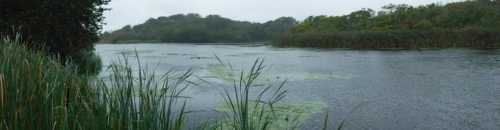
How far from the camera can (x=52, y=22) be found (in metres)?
8.87

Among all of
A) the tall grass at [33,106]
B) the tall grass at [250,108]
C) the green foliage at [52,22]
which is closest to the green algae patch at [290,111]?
the tall grass at [250,108]

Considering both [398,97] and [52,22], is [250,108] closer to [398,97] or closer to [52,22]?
[398,97]

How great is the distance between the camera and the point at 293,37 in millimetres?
36719

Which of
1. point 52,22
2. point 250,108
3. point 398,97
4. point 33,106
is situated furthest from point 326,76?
point 33,106

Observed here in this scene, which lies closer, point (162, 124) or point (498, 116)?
point (162, 124)

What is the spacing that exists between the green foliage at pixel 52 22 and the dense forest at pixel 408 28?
23.6m

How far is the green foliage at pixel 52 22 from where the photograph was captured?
8430mm

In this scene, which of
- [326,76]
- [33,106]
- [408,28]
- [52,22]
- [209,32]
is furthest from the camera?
[209,32]

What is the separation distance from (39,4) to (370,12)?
42.7 metres

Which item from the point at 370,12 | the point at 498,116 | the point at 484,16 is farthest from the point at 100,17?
the point at 370,12

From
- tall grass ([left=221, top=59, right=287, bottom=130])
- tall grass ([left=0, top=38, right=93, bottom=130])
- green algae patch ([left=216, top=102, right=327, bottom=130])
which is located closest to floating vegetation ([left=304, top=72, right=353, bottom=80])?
tall grass ([left=221, top=59, right=287, bottom=130])

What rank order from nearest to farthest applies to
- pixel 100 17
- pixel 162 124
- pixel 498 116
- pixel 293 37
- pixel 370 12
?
pixel 162 124 → pixel 498 116 → pixel 100 17 → pixel 293 37 → pixel 370 12

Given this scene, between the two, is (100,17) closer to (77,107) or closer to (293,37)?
(77,107)

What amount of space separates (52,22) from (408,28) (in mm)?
35425
